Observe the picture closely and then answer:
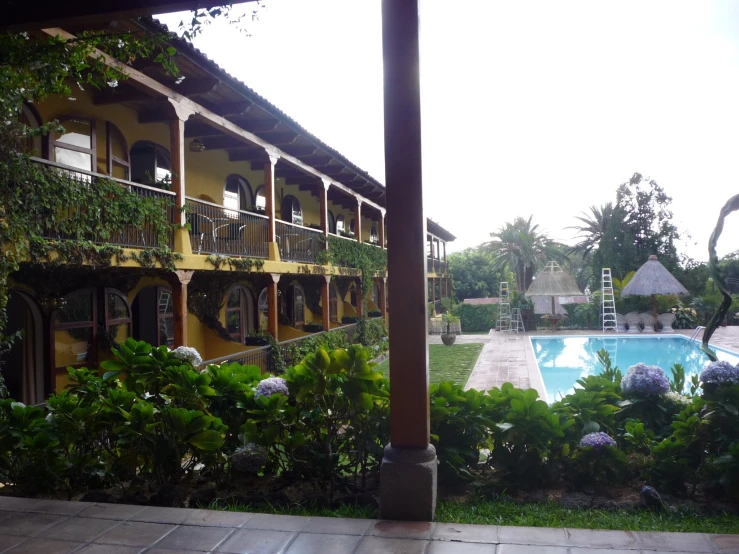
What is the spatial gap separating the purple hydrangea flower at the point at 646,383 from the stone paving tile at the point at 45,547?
3.90 m

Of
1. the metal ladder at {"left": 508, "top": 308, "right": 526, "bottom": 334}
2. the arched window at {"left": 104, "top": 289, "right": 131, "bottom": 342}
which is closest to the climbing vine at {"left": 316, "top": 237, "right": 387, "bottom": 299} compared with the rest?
the arched window at {"left": 104, "top": 289, "right": 131, "bottom": 342}

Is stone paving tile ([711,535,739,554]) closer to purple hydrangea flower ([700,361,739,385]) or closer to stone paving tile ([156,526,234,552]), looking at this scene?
purple hydrangea flower ([700,361,739,385])

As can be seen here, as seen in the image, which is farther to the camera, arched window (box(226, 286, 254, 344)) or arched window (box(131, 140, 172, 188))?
arched window (box(226, 286, 254, 344))

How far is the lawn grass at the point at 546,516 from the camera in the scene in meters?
3.49

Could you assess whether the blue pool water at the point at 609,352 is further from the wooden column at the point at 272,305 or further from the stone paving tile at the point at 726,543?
the stone paving tile at the point at 726,543

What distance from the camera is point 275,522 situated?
3.55m

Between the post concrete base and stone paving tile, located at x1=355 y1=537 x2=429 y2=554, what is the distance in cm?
34

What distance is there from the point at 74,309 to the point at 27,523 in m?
7.23

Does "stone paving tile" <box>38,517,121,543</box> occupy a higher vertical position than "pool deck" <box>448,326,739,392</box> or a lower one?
higher

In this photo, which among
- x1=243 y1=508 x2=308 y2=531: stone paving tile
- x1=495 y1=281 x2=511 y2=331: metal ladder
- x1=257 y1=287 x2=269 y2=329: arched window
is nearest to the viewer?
x1=243 y1=508 x2=308 y2=531: stone paving tile

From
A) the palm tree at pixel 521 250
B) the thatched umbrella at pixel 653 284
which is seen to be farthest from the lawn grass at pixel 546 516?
the palm tree at pixel 521 250

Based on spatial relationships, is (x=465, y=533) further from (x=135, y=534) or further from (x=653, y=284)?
(x=653, y=284)

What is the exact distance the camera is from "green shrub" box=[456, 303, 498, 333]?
3244 centimetres

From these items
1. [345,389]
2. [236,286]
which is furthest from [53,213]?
[236,286]
